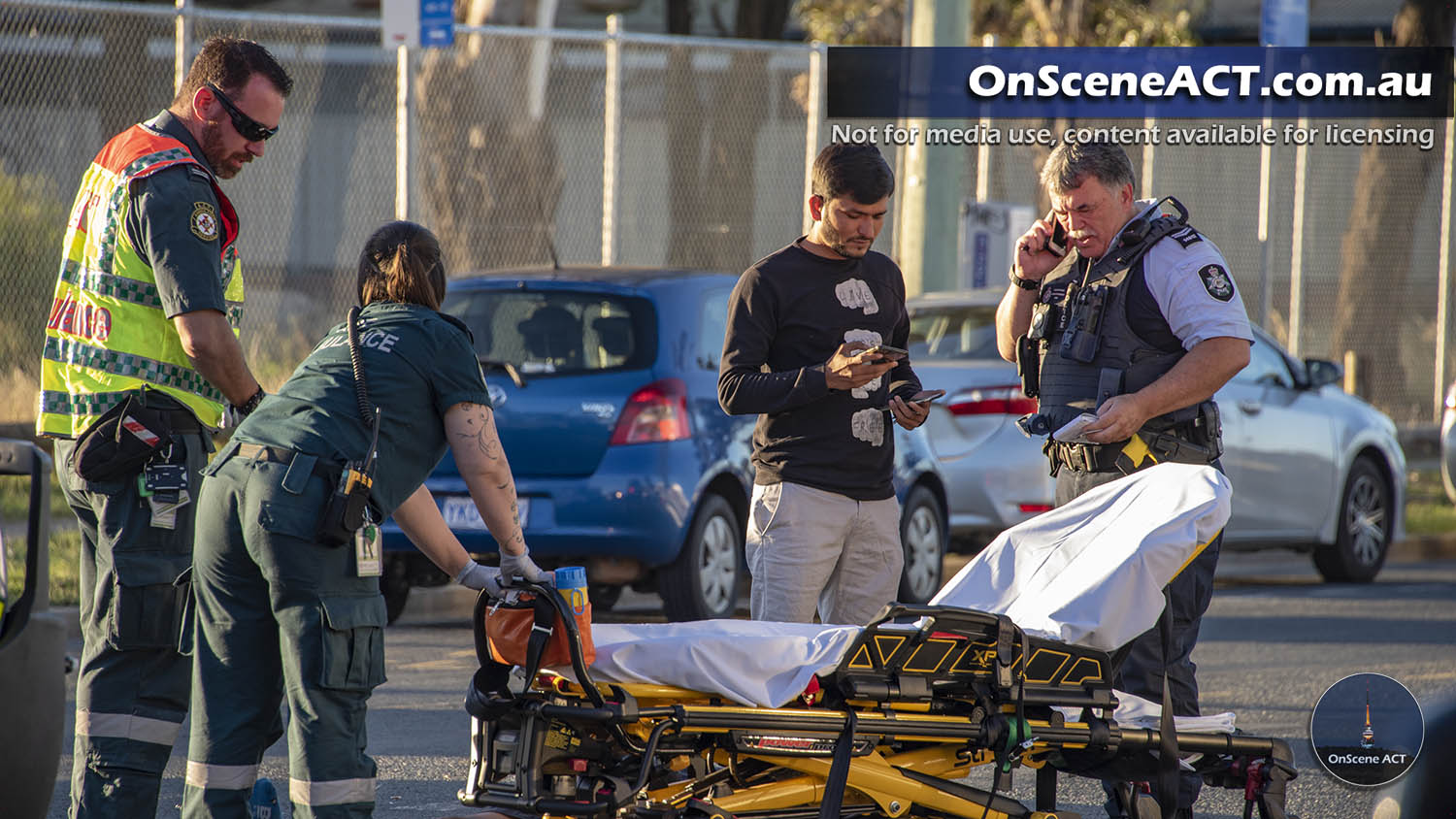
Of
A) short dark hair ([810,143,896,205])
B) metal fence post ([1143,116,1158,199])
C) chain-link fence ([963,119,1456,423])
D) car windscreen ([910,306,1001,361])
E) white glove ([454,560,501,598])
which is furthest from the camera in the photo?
chain-link fence ([963,119,1456,423])

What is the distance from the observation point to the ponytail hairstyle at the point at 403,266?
444 centimetres

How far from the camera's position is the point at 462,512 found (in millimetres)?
8703

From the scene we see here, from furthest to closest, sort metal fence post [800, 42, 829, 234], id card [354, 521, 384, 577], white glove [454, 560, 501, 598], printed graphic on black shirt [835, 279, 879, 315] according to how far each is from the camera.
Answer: metal fence post [800, 42, 829, 234] → printed graphic on black shirt [835, 279, 879, 315] → white glove [454, 560, 501, 598] → id card [354, 521, 384, 577]

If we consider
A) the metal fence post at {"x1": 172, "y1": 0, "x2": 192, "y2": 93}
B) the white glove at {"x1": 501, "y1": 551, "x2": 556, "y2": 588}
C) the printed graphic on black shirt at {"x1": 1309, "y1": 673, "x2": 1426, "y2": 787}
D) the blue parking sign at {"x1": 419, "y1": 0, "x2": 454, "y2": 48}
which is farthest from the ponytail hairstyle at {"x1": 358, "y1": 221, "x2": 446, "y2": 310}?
the blue parking sign at {"x1": 419, "y1": 0, "x2": 454, "y2": 48}

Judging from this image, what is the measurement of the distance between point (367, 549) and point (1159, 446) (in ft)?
7.57

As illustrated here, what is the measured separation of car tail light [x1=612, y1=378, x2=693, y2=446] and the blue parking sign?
410 centimetres

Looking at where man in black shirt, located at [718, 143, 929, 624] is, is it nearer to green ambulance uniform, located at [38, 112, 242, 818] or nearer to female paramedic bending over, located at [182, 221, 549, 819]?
female paramedic bending over, located at [182, 221, 549, 819]

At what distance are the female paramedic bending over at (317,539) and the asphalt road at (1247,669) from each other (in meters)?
1.49

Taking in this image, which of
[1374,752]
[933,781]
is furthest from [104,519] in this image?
[1374,752]

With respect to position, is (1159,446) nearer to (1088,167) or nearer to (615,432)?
(1088,167)

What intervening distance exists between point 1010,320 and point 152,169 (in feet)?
8.39

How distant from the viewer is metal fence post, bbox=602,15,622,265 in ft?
44.2

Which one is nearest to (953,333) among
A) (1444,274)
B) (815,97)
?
(815,97)

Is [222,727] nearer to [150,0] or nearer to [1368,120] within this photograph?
[150,0]
